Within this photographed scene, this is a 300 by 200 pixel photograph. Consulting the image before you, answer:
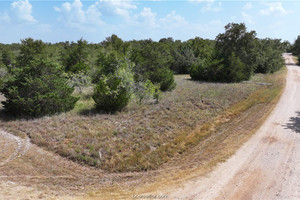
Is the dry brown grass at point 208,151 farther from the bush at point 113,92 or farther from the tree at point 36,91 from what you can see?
the tree at point 36,91

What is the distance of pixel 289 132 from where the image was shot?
372 inches

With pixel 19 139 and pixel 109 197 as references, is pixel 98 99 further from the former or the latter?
pixel 109 197

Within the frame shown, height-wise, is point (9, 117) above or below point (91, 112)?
above

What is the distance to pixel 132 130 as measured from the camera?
1002cm

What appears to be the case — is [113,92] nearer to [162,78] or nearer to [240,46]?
[162,78]

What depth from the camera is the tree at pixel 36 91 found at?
1135cm

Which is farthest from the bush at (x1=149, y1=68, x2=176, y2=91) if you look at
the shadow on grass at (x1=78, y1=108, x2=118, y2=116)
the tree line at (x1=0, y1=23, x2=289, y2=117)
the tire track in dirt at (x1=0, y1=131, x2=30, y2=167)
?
the tire track in dirt at (x1=0, y1=131, x2=30, y2=167)

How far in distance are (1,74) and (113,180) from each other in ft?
77.6

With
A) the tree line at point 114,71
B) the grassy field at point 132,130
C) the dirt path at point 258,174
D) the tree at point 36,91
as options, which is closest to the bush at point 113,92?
the tree line at point 114,71

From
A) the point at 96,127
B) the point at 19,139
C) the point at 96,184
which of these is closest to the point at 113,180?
the point at 96,184

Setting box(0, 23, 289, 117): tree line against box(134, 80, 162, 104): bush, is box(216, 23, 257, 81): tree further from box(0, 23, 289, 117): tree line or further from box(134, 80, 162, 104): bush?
box(134, 80, 162, 104): bush

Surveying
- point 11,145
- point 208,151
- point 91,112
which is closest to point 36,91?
point 91,112

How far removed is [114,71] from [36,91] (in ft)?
17.6

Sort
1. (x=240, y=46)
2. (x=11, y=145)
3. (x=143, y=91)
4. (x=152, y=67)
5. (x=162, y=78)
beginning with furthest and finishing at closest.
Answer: (x=240, y=46) < (x=152, y=67) < (x=162, y=78) < (x=143, y=91) < (x=11, y=145)
